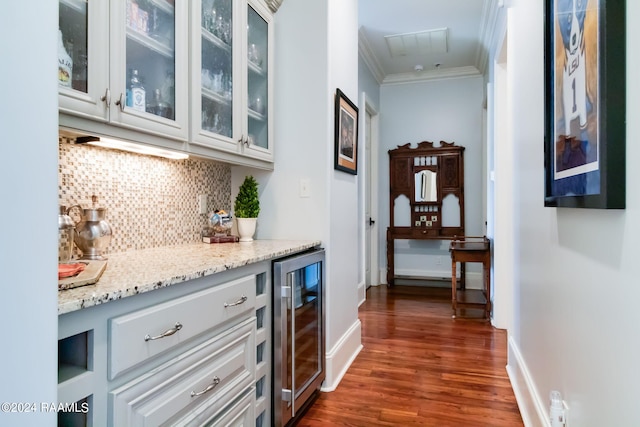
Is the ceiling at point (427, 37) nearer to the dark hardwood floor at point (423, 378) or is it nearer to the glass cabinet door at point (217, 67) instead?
the glass cabinet door at point (217, 67)

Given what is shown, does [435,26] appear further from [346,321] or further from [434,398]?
[434,398]

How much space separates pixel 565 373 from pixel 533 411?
0.59 metres

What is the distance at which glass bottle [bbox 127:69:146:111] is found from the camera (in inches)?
55.0

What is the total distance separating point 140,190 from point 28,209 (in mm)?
1283

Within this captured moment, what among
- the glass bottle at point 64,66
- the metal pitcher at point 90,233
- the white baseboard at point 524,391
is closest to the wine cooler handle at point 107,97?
the glass bottle at point 64,66

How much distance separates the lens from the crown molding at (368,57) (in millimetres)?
4312

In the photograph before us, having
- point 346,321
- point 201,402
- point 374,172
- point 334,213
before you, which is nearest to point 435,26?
point 374,172

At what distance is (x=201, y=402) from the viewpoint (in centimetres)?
128

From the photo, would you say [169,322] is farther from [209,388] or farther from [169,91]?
[169,91]

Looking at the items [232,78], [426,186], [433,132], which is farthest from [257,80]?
[433,132]

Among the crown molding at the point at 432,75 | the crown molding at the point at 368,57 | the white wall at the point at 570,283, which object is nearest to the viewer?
the white wall at the point at 570,283

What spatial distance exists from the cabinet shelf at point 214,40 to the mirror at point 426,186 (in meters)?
3.86

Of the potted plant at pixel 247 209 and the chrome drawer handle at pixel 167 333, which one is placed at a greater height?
the potted plant at pixel 247 209

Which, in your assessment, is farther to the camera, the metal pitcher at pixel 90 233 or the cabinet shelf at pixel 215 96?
the cabinet shelf at pixel 215 96
